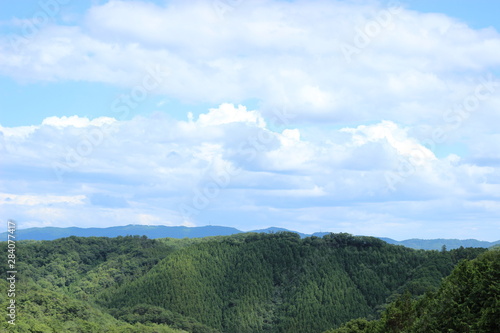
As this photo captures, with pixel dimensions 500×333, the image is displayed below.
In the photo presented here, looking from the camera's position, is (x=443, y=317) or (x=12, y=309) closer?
(x=443, y=317)

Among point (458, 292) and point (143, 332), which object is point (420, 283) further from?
point (458, 292)

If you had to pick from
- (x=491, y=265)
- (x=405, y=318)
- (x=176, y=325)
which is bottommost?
(x=176, y=325)

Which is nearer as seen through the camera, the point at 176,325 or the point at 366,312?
the point at 176,325

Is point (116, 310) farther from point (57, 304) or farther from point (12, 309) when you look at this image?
point (12, 309)

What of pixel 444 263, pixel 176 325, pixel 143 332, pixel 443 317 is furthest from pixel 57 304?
pixel 444 263

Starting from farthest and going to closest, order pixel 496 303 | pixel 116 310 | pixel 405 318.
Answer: pixel 116 310 → pixel 405 318 → pixel 496 303

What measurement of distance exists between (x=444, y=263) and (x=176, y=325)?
90.5 metres

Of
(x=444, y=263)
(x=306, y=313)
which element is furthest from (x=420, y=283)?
(x=306, y=313)

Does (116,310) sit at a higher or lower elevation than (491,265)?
lower

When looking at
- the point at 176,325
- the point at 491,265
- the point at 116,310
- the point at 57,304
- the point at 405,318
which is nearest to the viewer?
the point at 491,265

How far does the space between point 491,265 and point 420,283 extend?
397 feet

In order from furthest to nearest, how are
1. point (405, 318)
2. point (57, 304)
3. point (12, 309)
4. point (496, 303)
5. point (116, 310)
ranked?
point (116, 310)
point (57, 304)
point (12, 309)
point (405, 318)
point (496, 303)

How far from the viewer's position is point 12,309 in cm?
11100

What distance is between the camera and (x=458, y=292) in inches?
2270
